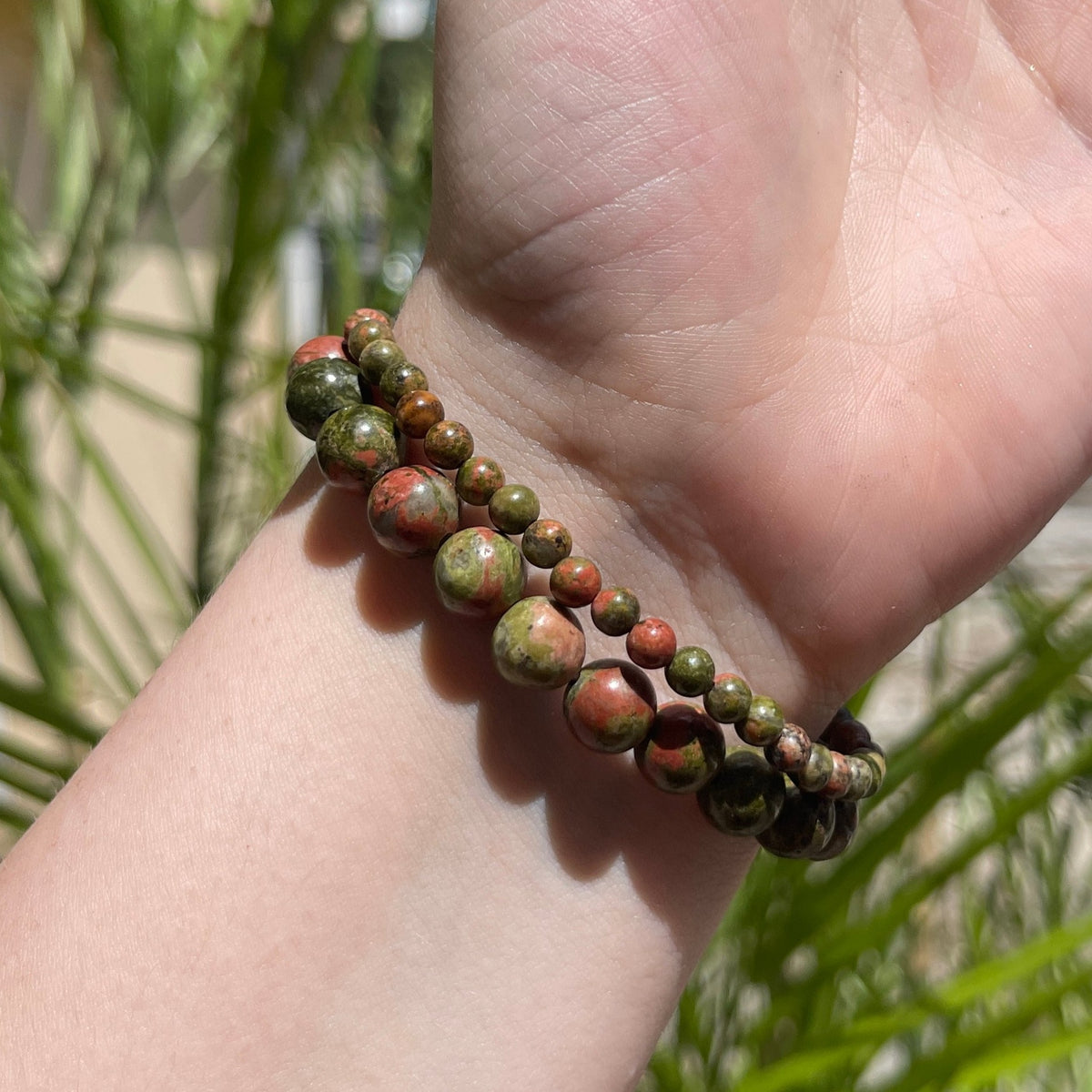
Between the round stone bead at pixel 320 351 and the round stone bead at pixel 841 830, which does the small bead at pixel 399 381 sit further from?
the round stone bead at pixel 841 830

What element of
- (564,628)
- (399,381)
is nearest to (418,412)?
(399,381)

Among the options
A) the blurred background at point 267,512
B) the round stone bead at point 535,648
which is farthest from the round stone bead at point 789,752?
the blurred background at point 267,512

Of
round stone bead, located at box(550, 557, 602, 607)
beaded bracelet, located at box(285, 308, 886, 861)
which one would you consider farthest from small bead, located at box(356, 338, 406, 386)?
round stone bead, located at box(550, 557, 602, 607)

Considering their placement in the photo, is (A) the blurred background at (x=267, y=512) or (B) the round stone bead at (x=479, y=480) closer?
(B) the round stone bead at (x=479, y=480)

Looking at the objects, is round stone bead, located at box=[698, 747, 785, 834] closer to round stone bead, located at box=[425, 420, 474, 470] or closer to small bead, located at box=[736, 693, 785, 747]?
small bead, located at box=[736, 693, 785, 747]

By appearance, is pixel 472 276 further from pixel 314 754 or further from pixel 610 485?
pixel 314 754

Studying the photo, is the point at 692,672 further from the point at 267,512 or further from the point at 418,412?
the point at 267,512

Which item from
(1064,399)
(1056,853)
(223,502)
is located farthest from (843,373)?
(223,502)
